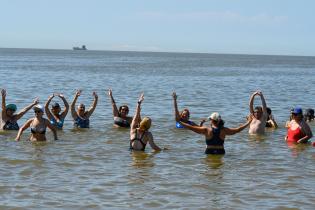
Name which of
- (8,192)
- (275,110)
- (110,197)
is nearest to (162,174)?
(110,197)

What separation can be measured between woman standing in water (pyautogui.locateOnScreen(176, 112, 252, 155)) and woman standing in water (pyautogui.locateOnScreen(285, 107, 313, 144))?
Answer: 288 cm

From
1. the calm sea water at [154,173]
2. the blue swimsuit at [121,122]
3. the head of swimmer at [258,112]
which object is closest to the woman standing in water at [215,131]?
the calm sea water at [154,173]

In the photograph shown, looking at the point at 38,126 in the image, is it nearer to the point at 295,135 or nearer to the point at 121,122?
the point at 121,122

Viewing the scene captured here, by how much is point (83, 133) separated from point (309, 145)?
6986 mm

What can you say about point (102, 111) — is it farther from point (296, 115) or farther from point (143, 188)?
point (143, 188)

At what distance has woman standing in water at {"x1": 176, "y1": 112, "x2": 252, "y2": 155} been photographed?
13969 millimetres

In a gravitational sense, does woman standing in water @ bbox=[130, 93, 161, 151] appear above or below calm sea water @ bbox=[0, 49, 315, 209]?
above

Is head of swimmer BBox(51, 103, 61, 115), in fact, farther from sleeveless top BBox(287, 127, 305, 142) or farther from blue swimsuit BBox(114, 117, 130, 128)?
sleeveless top BBox(287, 127, 305, 142)

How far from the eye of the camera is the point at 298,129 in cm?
1716

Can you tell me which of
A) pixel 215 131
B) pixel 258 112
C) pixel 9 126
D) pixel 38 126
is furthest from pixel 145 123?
pixel 9 126

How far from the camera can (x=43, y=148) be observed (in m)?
15.9

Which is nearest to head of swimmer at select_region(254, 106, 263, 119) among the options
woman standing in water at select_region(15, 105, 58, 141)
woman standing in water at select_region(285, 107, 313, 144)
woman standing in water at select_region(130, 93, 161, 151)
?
woman standing in water at select_region(285, 107, 313, 144)

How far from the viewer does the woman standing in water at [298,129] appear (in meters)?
16.8

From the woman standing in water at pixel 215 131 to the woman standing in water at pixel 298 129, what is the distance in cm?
288
